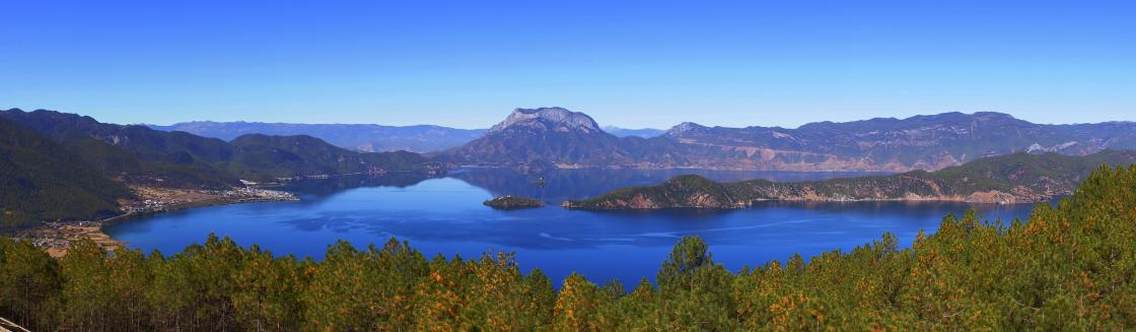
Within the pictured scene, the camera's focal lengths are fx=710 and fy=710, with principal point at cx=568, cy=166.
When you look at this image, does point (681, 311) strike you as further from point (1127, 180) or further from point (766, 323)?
point (1127, 180)

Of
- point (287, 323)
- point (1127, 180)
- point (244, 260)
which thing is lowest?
point (287, 323)

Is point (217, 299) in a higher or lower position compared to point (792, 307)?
lower

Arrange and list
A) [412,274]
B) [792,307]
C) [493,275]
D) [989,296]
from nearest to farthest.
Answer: [792,307]
[989,296]
[493,275]
[412,274]

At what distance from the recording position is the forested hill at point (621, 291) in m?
45.7

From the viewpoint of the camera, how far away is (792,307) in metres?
42.6

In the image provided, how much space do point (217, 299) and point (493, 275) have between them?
36.0m

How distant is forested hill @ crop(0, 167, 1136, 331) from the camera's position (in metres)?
45.7

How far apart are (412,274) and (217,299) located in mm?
22303

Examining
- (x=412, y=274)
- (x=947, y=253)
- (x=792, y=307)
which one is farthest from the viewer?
(x=412, y=274)

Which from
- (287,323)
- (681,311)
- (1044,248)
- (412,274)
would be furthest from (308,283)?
(1044,248)

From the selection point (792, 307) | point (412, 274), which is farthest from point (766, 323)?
point (412, 274)

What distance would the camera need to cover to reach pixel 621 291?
260 feet

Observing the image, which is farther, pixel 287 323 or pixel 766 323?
pixel 287 323

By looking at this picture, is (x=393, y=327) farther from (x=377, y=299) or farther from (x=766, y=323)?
(x=766, y=323)
